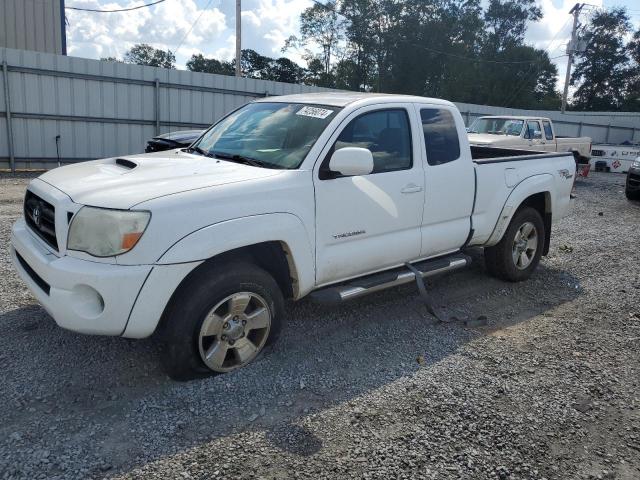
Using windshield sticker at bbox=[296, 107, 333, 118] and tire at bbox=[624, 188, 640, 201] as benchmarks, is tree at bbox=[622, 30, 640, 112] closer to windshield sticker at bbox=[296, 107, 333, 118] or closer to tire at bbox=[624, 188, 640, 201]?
tire at bbox=[624, 188, 640, 201]

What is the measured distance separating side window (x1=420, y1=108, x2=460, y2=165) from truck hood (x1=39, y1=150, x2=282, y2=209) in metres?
1.66

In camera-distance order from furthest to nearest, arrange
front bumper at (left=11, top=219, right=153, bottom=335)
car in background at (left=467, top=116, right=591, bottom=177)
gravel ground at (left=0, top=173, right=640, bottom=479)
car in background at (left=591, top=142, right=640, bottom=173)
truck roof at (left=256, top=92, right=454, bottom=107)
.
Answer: car in background at (left=591, top=142, right=640, bottom=173)
car in background at (left=467, top=116, right=591, bottom=177)
truck roof at (left=256, top=92, right=454, bottom=107)
front bumper at (left=11, top=219, right=153, bottom=335)
gravel ground at (left=0, top=173, right=640, bottom=479)

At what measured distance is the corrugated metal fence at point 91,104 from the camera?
12.6 meters

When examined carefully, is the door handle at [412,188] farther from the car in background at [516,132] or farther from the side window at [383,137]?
the car in background at [516,132]

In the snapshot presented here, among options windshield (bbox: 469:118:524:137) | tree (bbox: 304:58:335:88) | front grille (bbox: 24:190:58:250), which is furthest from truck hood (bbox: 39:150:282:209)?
tree (bbox: 304:58:335:88)

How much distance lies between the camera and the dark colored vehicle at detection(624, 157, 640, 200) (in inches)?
498

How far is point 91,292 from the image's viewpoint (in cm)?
318

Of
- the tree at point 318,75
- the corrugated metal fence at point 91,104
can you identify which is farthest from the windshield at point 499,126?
the tree at point 318,75

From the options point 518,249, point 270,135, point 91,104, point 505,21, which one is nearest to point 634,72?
point 505,21

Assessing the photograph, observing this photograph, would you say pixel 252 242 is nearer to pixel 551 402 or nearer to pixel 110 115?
pixel 551 402

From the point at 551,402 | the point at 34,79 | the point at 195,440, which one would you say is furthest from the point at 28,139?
the point at 551,402

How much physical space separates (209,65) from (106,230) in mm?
52082

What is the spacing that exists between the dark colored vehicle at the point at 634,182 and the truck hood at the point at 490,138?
2.66 meters

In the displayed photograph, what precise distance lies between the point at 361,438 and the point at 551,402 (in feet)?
4.57
